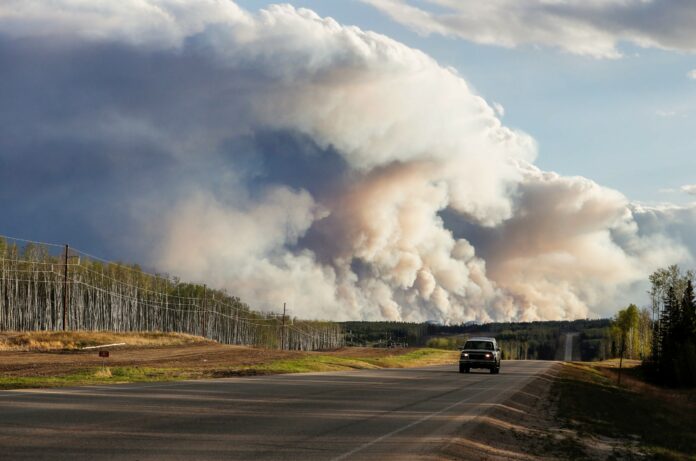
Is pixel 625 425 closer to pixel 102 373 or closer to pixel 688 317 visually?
pixel 102 373

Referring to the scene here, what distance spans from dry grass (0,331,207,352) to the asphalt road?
3606cm

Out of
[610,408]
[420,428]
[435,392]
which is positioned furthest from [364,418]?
[610,408]

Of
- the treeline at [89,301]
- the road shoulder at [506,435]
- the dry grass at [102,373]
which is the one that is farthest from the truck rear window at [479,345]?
the treeline at [89,301]

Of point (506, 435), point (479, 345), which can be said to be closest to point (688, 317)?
point (479, 345)

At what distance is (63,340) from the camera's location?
6969 centimetres

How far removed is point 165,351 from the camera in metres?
73.5

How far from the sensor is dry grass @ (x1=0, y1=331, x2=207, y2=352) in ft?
211

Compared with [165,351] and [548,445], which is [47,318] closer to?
[165,351]

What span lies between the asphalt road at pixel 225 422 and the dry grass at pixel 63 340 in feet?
118

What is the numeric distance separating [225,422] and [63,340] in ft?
178

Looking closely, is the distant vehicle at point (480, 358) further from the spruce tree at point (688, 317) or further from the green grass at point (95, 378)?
the spruce tree at point (688, 317)

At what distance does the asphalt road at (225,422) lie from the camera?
14.8m

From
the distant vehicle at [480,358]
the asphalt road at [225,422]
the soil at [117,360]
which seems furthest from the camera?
the distant vehicle at [480,358]

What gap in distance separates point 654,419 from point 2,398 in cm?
2515
